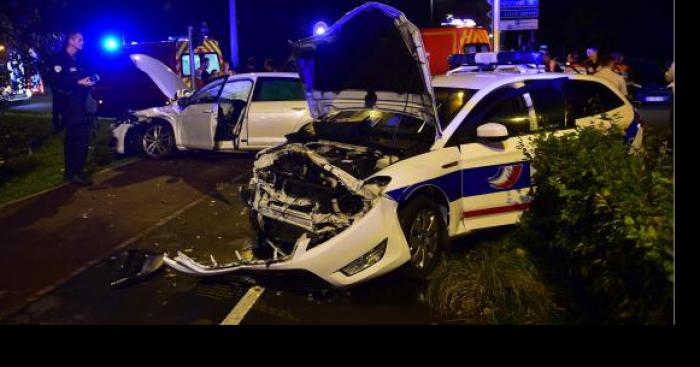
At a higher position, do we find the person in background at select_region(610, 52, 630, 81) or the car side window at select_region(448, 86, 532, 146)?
the person in background at select_region(610, 52, 630, 81)

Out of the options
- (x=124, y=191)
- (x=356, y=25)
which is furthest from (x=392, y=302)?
(x=124, y=191)

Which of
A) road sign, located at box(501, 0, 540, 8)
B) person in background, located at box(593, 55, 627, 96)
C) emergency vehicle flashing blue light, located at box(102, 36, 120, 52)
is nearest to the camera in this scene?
person in background, located at box(593, 55, 627, 96)

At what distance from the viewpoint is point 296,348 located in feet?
13.6

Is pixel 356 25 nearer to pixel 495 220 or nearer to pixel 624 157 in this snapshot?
pixel 495 220

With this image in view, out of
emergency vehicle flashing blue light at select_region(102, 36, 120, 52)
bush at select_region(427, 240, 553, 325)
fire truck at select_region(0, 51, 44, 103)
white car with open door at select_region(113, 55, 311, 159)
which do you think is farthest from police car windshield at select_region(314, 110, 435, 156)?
emergency vehicle flashing blue light at select_region(102, 36, 120, 52)

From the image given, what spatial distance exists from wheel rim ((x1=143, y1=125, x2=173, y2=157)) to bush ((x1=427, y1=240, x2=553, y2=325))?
22.5ft

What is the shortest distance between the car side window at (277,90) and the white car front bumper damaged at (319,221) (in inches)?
194

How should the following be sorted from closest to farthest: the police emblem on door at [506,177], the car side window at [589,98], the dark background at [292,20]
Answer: the police emblem on door at [506,177] → the car side window at [589,98] → the dark background at [292,20]

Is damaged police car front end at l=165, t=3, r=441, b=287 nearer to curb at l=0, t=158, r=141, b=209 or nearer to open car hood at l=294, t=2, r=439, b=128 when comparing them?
open car hood at l=294, t=2, r=439, b=128

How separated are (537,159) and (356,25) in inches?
75.2

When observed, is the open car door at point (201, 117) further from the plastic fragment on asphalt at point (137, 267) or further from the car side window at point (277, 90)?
the plastic fragment on asphalt at point (137, 267)

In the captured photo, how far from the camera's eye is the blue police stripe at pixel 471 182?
525cm

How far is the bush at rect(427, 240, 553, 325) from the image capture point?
4.60m

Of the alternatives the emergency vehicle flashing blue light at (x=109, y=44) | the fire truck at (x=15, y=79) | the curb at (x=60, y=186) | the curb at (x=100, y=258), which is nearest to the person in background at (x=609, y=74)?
the curb at (x=100, y=258)
